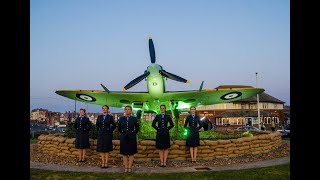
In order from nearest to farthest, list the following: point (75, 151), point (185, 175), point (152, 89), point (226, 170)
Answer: point (185, 175), point (226, 170), point (75, 151), point (152, 89)

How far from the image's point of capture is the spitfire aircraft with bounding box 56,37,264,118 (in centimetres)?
1505

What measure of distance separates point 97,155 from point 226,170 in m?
4.53

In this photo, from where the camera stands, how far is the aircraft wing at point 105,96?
16.3 m

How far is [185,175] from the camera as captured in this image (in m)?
7.43

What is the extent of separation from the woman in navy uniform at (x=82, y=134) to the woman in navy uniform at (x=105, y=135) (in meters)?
0.96

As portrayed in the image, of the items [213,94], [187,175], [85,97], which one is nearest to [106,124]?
[187,175]

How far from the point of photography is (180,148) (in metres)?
→ 9.85

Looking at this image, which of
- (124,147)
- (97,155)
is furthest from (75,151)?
(124,147)

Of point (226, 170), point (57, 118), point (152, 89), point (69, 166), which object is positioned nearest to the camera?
point (226, 170)

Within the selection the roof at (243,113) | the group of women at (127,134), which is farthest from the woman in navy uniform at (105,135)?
the roof at (243,113)

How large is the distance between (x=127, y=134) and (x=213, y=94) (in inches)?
359

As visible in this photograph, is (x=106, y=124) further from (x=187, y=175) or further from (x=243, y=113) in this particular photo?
(x=243, y=113)

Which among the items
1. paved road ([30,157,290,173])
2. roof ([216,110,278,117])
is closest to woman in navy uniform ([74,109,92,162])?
paved road ([30,157,290,173])
